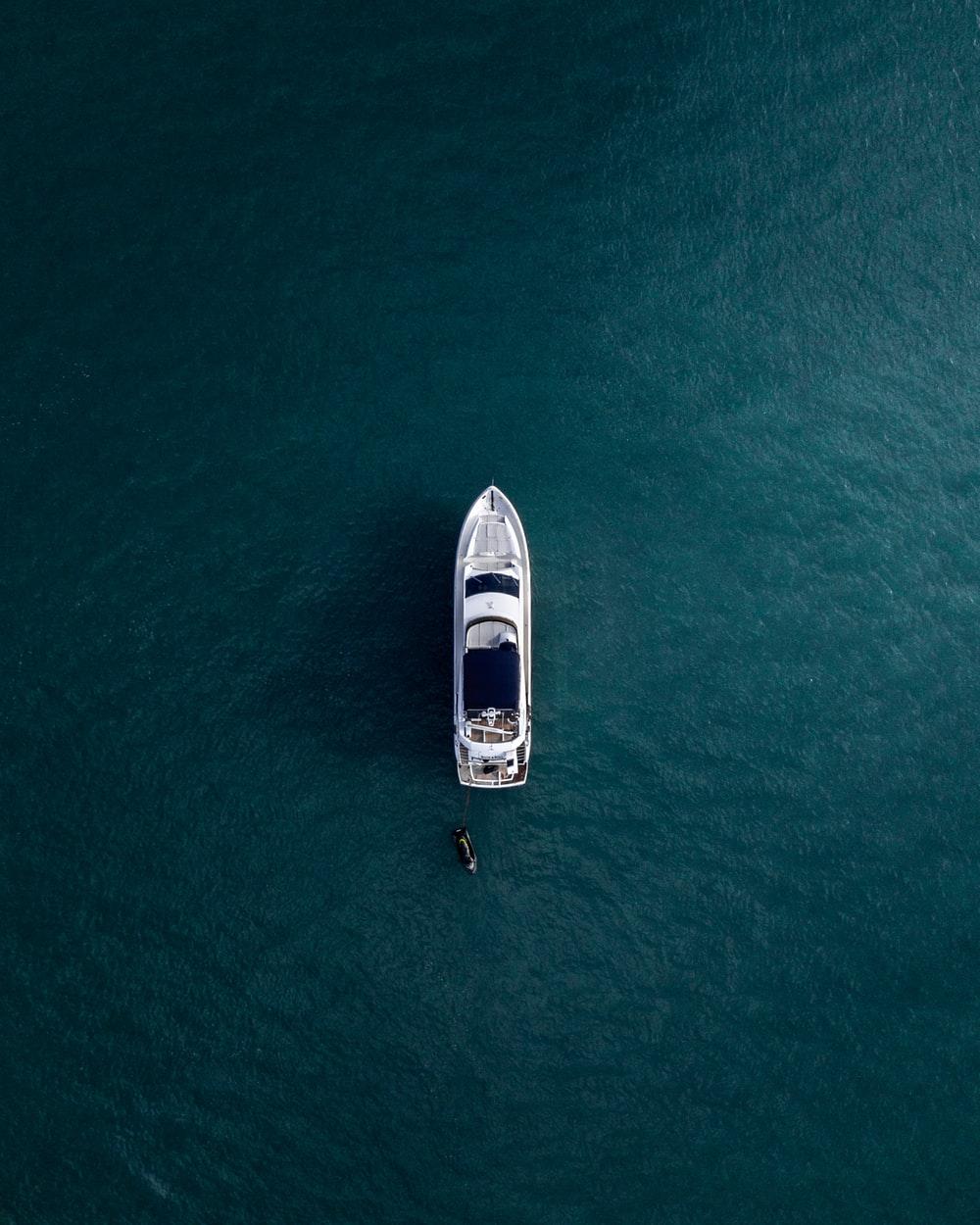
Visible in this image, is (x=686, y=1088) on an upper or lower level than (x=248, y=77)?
lower

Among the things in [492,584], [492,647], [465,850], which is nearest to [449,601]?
[492,584]

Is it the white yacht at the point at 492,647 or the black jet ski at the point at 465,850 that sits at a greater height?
the white yacht at the point at 492,647

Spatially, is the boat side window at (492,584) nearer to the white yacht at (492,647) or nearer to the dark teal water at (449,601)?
the white yacht at (492,647)

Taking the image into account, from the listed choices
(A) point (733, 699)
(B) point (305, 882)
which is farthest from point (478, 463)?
(B) point (305, 882)

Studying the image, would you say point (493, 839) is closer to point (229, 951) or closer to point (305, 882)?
point (305, 882)

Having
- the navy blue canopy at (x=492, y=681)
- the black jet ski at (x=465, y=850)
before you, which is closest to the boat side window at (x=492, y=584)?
the navy blue canopy at (x=492, y=681)

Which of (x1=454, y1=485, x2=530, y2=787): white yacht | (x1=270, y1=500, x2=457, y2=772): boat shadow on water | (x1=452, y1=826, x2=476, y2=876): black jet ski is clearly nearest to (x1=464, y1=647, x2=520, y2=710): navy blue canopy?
(x1=454, y1=485, x2=530, y2=787): white yacht
